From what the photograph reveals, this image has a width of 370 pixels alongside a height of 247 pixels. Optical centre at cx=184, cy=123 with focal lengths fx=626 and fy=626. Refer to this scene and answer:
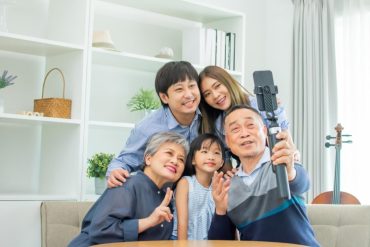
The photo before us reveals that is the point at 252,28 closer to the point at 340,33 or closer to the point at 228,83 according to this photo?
the point at 340,33

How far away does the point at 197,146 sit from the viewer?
233cm

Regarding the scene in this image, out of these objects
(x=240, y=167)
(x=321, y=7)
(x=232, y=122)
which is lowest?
(x=240, y=167)

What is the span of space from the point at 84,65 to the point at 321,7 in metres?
1.97

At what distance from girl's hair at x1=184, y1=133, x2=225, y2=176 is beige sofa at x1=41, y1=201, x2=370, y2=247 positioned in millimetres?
470

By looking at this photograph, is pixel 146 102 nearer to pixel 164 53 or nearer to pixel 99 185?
pixel 164 53

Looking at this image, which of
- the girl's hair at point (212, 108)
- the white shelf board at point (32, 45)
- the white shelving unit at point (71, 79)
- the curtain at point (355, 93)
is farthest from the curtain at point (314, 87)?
the girl's hair at point (212, 108)

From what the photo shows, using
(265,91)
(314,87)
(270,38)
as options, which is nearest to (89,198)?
(314,87)

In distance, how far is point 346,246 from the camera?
2.37 m

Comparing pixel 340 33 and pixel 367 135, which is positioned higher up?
pixel 340 33

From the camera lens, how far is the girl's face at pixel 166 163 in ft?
7.22

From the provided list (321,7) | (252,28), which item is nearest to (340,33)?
(321,7)

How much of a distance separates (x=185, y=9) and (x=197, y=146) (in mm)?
1819

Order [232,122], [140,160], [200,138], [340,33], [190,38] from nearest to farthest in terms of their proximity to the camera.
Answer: [232,122]
[200,138]
[140,160]
[190,38]
[340,33]

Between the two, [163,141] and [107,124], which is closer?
[163,141]
